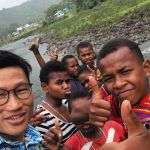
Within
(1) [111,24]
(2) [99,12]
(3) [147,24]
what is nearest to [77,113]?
(3) [147,24]

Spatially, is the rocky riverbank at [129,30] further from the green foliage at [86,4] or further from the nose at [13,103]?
the nose at [13,103]

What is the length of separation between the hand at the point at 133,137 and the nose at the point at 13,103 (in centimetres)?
92

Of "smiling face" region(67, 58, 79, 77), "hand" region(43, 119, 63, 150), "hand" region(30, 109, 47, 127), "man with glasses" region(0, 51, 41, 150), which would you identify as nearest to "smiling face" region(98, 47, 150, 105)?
"man with glasses" region(0, 51, 41, 150)

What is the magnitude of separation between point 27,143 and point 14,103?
265 millimetres

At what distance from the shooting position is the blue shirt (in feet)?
8.04

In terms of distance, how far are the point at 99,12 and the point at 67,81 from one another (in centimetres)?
4012

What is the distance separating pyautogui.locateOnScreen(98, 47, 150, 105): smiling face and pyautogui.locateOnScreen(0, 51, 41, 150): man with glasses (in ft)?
1.52

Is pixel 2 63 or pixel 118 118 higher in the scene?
pixel 2 63

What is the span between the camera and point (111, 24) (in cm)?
3500

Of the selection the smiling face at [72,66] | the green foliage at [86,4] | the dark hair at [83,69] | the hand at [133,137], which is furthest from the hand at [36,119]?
the green foliage at [86,4]

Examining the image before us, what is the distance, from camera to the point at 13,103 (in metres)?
2.45

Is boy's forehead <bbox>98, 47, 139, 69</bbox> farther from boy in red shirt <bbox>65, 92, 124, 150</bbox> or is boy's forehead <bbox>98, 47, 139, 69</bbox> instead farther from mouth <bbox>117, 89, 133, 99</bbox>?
boy in red shirt <bbox>65, 92, 124, 150</bbox>

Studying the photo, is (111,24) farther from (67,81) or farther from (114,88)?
(114,88)

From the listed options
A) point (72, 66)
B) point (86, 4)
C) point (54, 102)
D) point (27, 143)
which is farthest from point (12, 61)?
point (86, 4)
